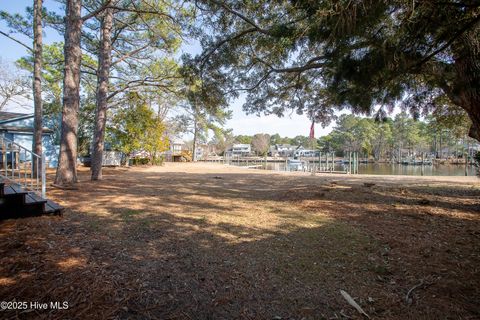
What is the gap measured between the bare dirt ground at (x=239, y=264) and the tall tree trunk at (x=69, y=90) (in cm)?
275

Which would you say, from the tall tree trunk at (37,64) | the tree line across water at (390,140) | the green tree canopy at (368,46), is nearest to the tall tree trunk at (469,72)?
the green tree canopy at (368,46)

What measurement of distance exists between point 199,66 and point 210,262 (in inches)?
208

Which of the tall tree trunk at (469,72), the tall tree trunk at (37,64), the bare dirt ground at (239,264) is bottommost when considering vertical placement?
the bare dirt ground at (239,264)

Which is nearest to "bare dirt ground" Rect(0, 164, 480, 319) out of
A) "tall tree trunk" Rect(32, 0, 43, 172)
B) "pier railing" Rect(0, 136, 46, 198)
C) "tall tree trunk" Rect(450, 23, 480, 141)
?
"pier railing" Rect(0, 136, 46, 198)

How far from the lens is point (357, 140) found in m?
51.5

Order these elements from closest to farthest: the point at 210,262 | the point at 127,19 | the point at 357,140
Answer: the point at 210,262 → the point at 127,19 → the point at 357,140

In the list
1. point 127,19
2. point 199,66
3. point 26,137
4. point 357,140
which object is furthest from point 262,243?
point 357,140

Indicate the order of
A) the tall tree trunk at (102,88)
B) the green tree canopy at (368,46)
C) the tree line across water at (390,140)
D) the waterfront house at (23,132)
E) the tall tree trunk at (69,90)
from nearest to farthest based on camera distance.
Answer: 1. the green tree canopy at (368,46)
2. the tall tree trunk at (69,90)
3. the tall tree trunk at (102,88)
4. the waterfront house at (23,132)
5. the tree line across water at (390,140)

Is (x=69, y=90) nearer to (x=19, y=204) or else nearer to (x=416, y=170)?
(x=19, y=204)

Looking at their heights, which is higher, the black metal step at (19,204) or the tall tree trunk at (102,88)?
the tall tree trunk at (102,88)

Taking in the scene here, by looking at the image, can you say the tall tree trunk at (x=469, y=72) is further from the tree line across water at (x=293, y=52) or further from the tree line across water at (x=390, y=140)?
the tree line across water at (x=390, y=140)

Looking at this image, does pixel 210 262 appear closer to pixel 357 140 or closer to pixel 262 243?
pixel 262 243

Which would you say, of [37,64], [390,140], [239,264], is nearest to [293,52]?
[239,264]

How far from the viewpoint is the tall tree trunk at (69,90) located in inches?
258
